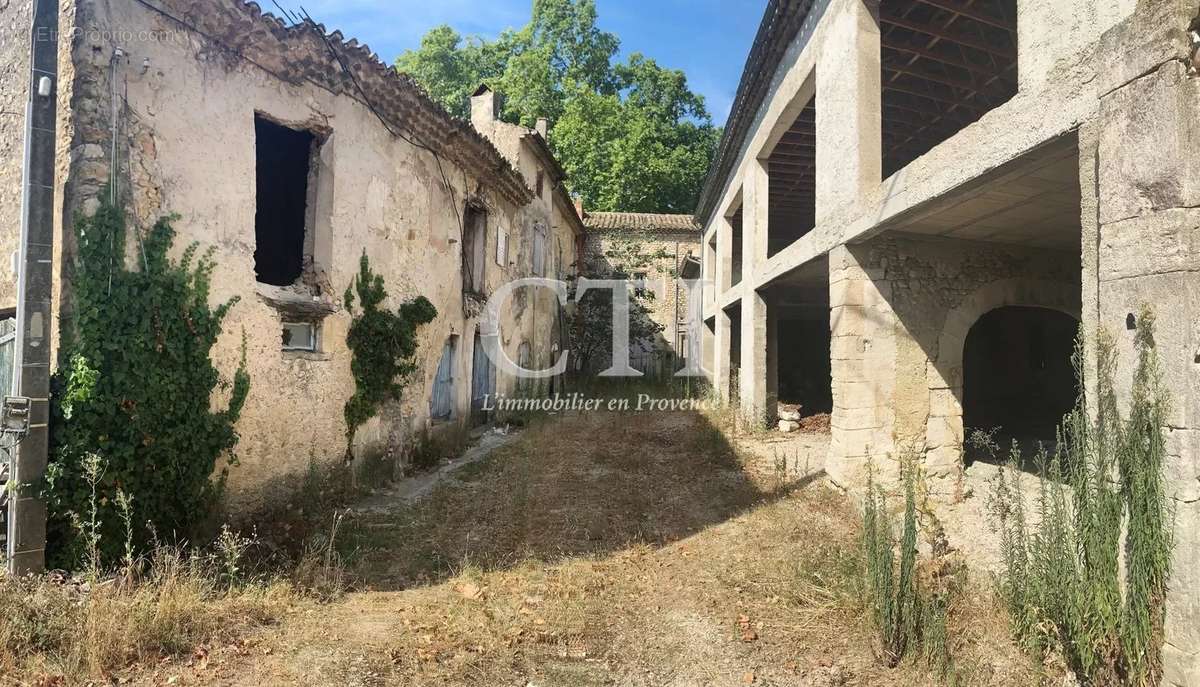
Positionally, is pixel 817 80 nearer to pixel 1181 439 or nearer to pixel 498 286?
pixel 1181 439

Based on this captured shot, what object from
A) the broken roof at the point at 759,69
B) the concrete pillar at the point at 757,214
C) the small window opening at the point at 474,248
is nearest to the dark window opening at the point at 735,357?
the concrete pillar at the point at 757,214

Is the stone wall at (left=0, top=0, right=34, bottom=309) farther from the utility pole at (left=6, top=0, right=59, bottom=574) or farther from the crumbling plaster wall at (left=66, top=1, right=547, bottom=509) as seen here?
the utility pole at (left=6, top=0, right=59, bottom=574)

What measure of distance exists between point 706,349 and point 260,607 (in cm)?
1459

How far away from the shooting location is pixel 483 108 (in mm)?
14805

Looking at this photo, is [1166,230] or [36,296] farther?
[36,296]

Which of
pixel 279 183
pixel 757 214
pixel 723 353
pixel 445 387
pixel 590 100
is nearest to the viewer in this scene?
pixel 279 183

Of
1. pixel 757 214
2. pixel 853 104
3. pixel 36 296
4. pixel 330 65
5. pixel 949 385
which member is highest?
pixel 330 65

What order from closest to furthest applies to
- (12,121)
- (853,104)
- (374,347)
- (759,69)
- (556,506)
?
(12,121)
(853,104)
(556,506)
(374,347)
(759,69)

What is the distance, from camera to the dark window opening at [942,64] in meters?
6.95

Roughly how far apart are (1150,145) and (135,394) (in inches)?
254

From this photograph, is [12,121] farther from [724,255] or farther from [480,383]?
[724,255]

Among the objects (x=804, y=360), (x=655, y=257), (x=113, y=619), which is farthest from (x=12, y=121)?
(x=655, y=257)

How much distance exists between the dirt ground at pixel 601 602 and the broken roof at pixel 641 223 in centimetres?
1510

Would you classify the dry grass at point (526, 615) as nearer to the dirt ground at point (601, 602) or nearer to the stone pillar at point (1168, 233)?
the dirt ground at point (601, 602)
